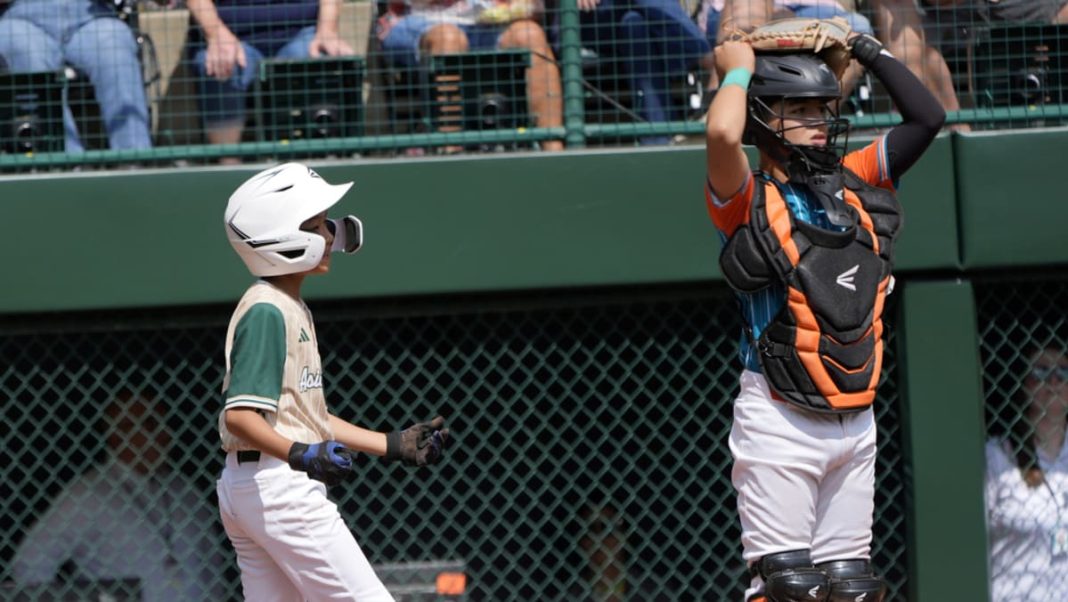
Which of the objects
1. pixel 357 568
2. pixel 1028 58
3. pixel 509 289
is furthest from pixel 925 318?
pixel 357 568

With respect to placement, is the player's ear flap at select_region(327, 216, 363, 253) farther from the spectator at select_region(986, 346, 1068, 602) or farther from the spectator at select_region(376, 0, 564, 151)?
the spectator at select_region(986, 346, 1068, 602)

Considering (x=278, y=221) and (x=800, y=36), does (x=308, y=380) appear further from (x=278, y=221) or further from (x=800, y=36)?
(x=800, y=36)

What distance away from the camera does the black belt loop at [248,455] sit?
3488mm

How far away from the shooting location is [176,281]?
4754mm

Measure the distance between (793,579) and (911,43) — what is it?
2278 mm

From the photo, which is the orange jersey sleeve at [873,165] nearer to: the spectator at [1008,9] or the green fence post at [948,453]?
the green fence post at [948,453]

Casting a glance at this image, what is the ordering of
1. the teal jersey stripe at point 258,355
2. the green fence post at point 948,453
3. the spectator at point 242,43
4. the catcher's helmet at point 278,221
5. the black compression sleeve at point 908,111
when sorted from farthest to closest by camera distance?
the spectator at point 242,43, the green fence post at point 948,453, the black compression sleeve at point 908,111, the catcher's helmet at point 278,221, the teal jersey stripe at point 258,355

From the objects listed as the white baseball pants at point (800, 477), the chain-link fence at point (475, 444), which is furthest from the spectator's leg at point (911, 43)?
the white baseball pants at point (800, 477)

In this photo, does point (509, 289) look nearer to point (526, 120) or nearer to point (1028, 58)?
point (526, 120)

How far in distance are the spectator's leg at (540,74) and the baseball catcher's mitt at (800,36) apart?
1349 mm

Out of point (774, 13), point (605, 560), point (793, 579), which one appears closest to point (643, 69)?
point (774, 13)

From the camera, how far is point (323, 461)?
328 cm

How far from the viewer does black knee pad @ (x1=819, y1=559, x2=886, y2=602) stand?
11.7 feet

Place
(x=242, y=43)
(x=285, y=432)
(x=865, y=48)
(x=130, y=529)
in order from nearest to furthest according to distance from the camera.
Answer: (x=285, y=432) → (x=865, y=48) → (x=130, y=529) → (x=242, y=43)
